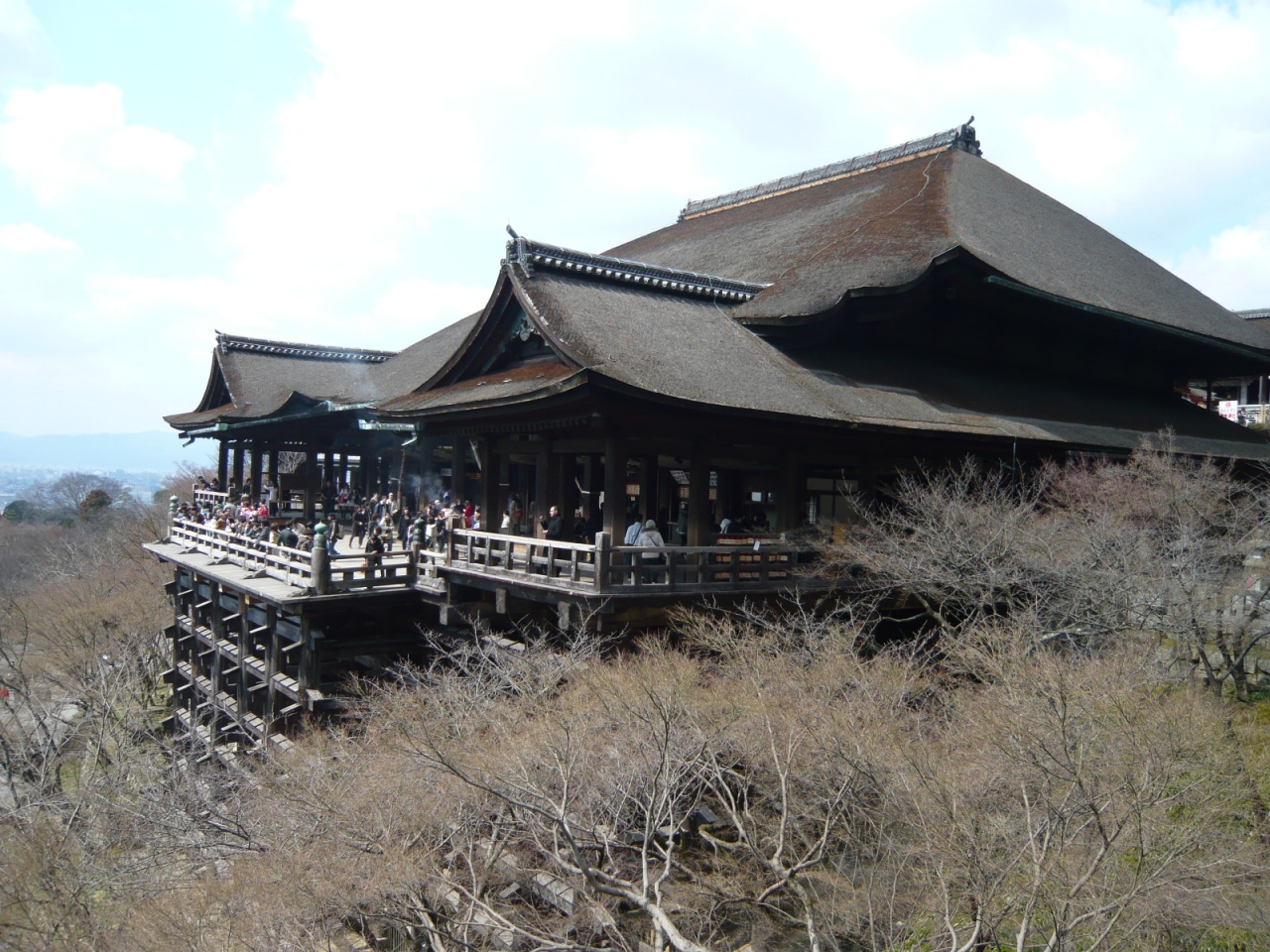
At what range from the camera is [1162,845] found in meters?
8.15

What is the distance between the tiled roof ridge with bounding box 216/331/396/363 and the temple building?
14.0ft

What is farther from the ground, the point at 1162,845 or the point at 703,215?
the point at 703,215

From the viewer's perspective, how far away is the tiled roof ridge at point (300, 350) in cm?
2962

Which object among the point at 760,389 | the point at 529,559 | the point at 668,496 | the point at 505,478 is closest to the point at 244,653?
the point at 505,478

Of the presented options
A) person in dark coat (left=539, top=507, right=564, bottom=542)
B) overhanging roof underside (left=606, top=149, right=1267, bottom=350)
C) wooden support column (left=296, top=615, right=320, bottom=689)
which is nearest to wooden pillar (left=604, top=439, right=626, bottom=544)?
person in dark coat (left=539, top=507, right=564, bottom=542)

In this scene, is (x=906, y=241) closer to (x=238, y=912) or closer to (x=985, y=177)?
(x=985, y=177)

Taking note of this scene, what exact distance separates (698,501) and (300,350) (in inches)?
835

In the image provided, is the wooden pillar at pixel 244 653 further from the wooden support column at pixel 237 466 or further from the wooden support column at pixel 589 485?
the wooden support column at pixel 237 466

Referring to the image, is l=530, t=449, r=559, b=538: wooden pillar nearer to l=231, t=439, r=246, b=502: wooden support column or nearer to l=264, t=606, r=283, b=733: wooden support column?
l=264, t=606, r=283, b=733: wooden support column

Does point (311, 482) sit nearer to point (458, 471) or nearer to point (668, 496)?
point (458, 471)

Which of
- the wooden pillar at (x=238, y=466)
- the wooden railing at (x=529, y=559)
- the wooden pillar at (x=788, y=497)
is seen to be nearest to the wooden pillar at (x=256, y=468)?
the wooden pillar at (x=238, y=466)

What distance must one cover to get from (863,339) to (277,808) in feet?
42.5

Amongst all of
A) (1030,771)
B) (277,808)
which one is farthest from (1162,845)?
(277,808)

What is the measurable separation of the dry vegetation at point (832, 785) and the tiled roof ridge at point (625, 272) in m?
5.56
